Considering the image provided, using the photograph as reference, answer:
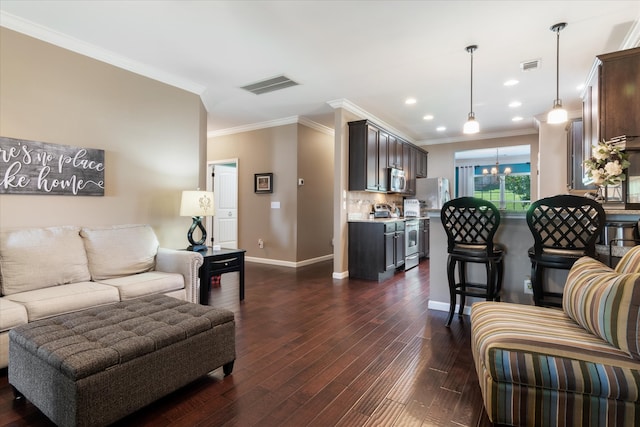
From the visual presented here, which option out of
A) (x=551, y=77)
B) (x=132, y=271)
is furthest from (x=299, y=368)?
(x=551, y=77)

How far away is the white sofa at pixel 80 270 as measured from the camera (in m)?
2.22

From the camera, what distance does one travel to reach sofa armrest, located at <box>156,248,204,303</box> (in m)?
3.10

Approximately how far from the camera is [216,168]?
21.8ft

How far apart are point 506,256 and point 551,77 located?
2.49m

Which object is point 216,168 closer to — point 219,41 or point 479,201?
point 219,41

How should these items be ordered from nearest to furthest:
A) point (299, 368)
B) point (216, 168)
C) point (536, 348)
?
point (536, 348)
point (299, 368)
point (216, 168)

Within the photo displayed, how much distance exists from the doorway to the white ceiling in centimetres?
218

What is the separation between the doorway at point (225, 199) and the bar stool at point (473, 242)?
4.59m

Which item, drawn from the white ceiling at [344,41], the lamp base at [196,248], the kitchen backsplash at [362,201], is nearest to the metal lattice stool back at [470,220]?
the white ceiling at [344,41]

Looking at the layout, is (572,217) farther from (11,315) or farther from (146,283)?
(11,315)

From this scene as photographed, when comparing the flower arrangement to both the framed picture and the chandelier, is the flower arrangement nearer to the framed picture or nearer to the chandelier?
the framed picture

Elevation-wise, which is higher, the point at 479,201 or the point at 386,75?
the point at 386,75

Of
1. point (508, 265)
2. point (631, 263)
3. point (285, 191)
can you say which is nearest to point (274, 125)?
point (285, 191)

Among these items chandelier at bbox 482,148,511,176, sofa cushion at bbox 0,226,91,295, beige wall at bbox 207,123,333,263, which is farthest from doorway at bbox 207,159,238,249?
chandelier at bbox 482,148,511,176
